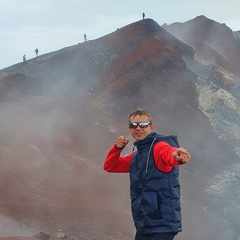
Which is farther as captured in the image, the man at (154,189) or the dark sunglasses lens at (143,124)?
the dark sunglasses lens at (143,124)

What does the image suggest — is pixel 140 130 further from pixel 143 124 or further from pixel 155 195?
pixel 155 195

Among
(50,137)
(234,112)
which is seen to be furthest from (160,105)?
(50,137)

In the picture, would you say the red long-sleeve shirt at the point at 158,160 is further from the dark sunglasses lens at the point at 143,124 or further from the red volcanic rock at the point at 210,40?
the red volcanic rock at the point at 210,40

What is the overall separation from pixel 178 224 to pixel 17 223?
7098 millimetres

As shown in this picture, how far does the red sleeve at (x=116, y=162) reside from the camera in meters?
3.90

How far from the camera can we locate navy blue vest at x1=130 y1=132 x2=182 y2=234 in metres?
3.51

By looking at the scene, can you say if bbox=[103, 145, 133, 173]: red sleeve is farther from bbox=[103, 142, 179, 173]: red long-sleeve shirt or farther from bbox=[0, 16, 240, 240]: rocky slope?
bbox=[0, 16, 240, 240]: rocky slope

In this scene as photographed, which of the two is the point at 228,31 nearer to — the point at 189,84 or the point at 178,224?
the point at 189,84

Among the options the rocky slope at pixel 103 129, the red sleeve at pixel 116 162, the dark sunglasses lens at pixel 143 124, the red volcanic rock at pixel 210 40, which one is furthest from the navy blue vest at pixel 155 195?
the red volcanic rock at pixel 210 40

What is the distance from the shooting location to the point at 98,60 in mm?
26922

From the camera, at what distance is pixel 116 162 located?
3.96 m

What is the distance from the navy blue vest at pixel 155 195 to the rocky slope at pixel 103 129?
6.29 metres

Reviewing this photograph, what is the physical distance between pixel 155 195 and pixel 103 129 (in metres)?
16.8

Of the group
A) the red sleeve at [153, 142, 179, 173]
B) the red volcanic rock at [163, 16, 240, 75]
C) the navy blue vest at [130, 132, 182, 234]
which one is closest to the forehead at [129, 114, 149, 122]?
the navy blue vest at [130, 132, 182, 234]
